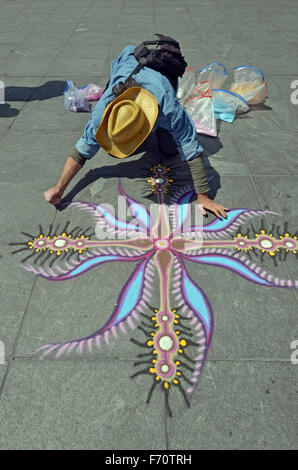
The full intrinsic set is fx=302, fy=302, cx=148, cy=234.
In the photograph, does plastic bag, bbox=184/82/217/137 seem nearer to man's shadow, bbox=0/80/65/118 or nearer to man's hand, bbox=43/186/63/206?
man's hand, bbox=43/186/63/206

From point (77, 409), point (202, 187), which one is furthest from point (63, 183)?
point (77, 409)

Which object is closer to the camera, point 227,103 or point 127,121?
point 127,121

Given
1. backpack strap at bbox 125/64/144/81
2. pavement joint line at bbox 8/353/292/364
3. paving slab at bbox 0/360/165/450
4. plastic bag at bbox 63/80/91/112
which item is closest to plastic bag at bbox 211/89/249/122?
plastic bag at bbox 63/80/91/112

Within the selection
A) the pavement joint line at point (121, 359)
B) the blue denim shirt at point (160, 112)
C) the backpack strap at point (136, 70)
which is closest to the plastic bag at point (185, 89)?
the blue denim shirt at point (160, 112)

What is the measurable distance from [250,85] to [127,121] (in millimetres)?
3311

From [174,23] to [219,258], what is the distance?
796 centimetres

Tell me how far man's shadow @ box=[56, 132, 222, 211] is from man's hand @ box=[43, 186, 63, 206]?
8 centimetres

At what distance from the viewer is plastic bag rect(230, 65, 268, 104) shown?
4492mm

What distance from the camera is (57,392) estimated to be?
1.85m

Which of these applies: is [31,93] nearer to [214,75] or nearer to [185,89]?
[185,89]

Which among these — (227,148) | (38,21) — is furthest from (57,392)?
(38,21)

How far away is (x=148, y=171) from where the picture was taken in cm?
350

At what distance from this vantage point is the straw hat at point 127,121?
2.17 metres

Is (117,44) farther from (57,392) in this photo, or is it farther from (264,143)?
(57,392)
